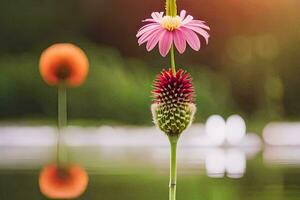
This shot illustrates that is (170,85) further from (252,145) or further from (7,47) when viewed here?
(7,47)

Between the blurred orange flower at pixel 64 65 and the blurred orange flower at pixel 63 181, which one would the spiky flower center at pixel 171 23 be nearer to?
the blurred orange flower at pixel 63 181

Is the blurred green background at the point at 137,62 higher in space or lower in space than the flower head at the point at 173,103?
higher

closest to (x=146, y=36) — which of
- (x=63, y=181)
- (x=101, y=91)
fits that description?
(x=63, y=181)

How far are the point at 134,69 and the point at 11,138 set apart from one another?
81 centimetres

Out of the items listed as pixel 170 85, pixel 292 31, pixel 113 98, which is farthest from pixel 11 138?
pixel 170 85

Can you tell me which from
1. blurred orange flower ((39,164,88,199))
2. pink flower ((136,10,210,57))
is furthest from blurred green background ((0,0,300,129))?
pink flower ((136,10,210,57))

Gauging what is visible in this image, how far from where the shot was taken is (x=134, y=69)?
4.75m

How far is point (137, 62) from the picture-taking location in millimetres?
4754

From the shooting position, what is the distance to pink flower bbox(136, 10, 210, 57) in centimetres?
86

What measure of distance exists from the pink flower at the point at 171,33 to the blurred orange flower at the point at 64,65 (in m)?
2.99

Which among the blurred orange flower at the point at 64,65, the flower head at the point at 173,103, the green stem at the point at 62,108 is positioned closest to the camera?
the flower head at the point at 173,103

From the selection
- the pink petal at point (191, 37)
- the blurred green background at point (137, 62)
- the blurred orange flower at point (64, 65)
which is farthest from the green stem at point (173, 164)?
the blurred green background at point (137, 62)

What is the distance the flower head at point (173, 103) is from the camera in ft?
2.61

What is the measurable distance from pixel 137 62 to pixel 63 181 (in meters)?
1.89
